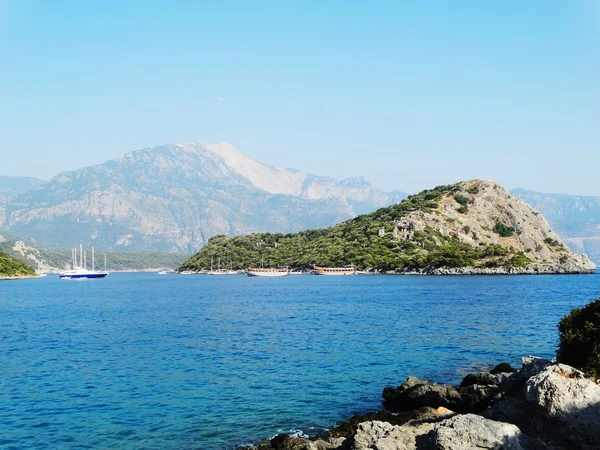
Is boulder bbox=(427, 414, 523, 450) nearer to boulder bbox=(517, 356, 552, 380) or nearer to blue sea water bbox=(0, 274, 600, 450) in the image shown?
boulder bbox=(517, 356, 552, 380)

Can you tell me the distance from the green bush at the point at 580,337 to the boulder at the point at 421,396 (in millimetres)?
7857

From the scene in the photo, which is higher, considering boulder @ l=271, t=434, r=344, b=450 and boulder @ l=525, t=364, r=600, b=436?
boulder @ l=525, t=364, r=600, b=436

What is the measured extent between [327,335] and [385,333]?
25.4ft

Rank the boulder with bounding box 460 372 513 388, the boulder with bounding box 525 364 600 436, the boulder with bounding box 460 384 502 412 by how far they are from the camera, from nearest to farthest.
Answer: the boulder with bounding box 525 364 600 436 < the boulder with bounding box 460 384 502 412 < the boulder with bounding box 460 372 513 388

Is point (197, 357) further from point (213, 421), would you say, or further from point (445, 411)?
point (445, 411)

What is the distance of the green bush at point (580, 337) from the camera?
34.7m

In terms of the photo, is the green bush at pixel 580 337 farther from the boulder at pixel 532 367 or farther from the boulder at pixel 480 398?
the boulder at pixel 480 398

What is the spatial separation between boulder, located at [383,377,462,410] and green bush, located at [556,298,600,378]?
7857mm

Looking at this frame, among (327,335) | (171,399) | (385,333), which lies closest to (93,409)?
(171,399)

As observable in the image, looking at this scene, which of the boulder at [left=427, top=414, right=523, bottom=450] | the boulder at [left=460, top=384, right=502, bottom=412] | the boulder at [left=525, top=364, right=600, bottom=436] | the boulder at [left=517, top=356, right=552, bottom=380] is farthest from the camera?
the boulder at [left=460, top=384, right=502, bottom=412]

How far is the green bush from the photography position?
34.7 meters

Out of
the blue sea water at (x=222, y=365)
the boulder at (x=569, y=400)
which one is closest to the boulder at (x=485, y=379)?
the blue sea water at (x=222, y=365)

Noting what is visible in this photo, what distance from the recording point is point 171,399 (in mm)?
40281


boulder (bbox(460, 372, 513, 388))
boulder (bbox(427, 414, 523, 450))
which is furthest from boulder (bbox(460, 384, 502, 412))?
boulder (bbox(427, 414, 523, 450))
